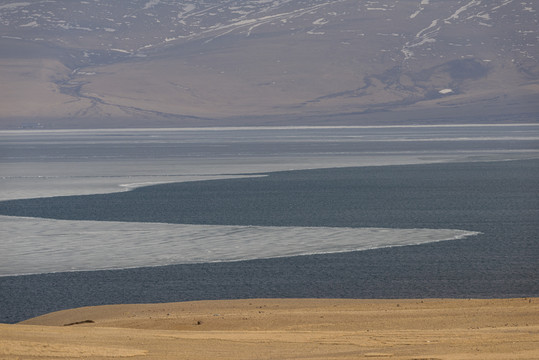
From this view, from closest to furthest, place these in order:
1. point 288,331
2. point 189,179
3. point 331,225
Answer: point 288,331 < point 331,225 < point 189,179

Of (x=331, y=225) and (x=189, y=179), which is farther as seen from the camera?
(x=189, y=179)

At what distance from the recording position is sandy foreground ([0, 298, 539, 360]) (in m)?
10.6

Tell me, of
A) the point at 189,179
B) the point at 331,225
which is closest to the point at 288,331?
the point at 331,225

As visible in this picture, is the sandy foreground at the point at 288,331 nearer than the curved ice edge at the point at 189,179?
Yes

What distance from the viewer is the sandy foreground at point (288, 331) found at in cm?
1056

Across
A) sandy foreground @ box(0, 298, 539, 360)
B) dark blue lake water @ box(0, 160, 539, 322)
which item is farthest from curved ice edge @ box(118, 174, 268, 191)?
sandy foreground @ box(0, 298, 539, 360)

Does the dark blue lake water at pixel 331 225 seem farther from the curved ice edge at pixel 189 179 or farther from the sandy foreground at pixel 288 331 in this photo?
the sandy foreground at pixel 288 331

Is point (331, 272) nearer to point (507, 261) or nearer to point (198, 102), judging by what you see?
point (507, 261)

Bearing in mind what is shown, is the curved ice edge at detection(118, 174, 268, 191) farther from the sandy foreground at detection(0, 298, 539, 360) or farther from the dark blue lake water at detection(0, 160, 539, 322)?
the sandy foreground at detection(0, 298, 539, 360)

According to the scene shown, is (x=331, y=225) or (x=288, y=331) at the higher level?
(x=288, y=331)

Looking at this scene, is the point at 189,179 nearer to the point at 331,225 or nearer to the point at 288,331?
the point at 331,225

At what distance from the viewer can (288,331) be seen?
12367mm

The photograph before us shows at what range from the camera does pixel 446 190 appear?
36.2 m

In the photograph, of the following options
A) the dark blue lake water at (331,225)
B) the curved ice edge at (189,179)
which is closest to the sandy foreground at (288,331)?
the dark blue lake water at (331,225)
